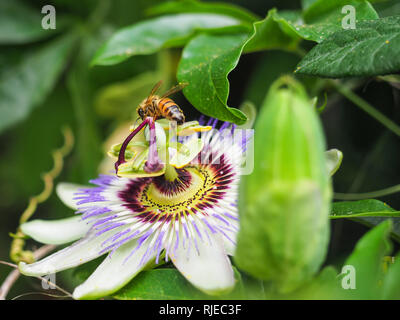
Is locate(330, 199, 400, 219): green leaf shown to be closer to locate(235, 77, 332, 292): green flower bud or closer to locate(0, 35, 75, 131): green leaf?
locate(235, 77, 332, 292): green flower bud

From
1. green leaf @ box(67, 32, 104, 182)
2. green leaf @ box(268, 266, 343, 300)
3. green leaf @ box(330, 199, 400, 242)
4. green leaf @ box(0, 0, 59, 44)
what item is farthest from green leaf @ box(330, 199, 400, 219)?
green leaf @ box(0, 0, 59, 44)

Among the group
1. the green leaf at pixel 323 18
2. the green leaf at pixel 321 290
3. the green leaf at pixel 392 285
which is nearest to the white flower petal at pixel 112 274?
the green leaf at pixel 321 290

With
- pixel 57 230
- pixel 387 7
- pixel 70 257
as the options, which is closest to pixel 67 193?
pixel 57 230

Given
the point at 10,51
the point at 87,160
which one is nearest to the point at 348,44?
the point at 87,160

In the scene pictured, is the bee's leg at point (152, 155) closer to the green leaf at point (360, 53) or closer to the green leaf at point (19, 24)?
the green leaf at point (360, 53)

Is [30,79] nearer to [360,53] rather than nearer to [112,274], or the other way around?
[112,274]
